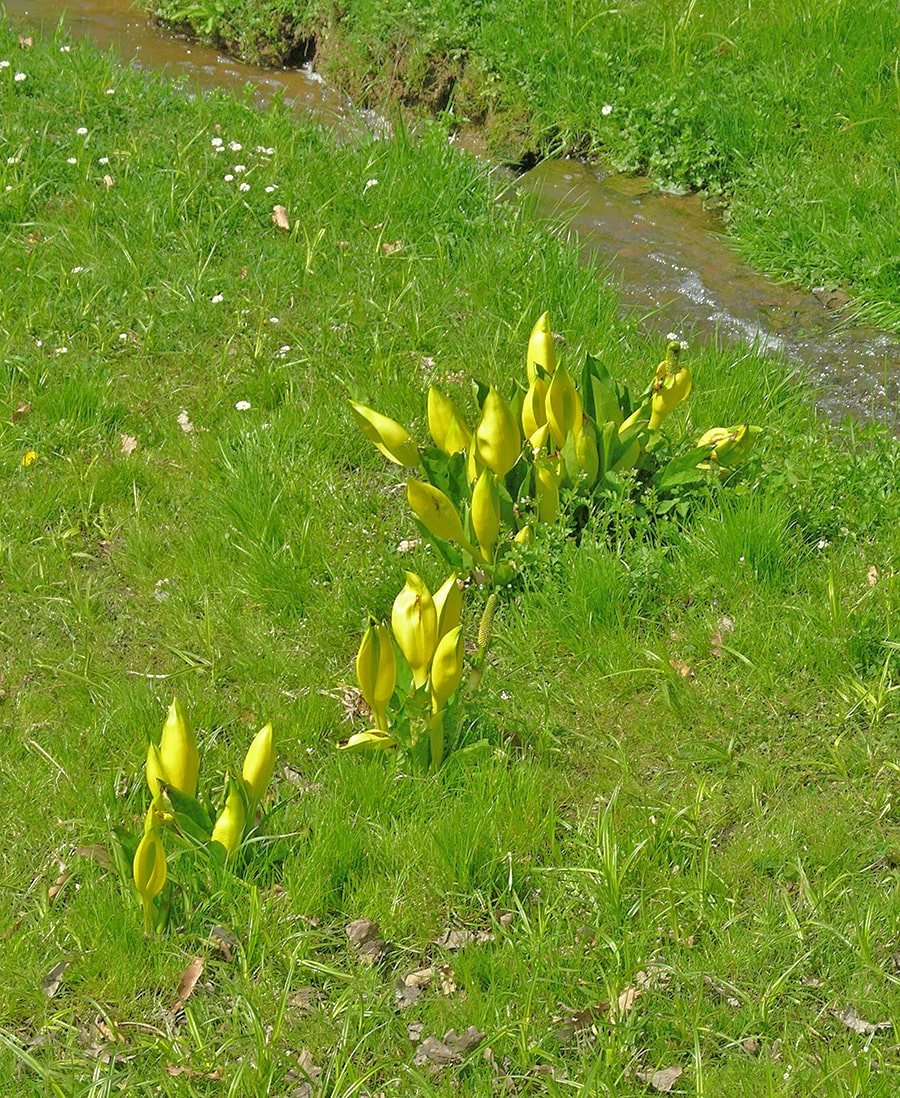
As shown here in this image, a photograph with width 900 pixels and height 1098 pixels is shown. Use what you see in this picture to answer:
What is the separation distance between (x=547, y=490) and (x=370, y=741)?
969 mm

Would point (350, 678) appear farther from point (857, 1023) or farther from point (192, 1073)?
point (857, 1023)

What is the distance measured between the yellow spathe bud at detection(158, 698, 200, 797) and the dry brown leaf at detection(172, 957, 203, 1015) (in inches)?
14.3

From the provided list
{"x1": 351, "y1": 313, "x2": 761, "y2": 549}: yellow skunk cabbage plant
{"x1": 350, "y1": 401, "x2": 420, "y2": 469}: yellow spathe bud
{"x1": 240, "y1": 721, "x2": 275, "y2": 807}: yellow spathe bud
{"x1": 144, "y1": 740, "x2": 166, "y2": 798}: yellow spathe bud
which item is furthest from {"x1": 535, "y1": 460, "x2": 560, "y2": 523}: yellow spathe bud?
{"x1": 144, "y1": 740, "x2": 166, "y2": 798}: yellow spathe bud

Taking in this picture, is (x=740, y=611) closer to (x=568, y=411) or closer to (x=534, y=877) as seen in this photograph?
(x=568, y=411)

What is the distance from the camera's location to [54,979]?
8.78ft

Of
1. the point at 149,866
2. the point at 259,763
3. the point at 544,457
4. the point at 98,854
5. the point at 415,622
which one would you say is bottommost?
the point at 98,854

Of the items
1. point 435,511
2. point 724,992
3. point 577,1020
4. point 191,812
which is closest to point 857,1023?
point 724,992

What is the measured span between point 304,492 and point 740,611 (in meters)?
1.38

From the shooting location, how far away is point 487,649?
3.51 meters

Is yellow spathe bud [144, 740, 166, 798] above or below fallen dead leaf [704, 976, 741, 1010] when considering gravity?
above

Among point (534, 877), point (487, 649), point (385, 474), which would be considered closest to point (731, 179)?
point (385, 474)

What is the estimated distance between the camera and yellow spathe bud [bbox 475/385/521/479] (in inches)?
129

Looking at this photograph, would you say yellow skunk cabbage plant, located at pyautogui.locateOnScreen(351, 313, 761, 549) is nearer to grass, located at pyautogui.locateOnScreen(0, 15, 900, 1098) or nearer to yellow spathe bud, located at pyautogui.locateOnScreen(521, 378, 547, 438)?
yellow spathe bud, located at pyautogui.locateOnScreen(521, 378, 547, 438)

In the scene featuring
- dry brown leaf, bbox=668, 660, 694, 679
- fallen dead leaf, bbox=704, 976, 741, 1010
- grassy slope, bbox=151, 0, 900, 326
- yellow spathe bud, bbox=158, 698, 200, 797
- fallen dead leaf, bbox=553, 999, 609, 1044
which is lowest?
fallen dead leaf, bbox=553, 999, 609, 1044
